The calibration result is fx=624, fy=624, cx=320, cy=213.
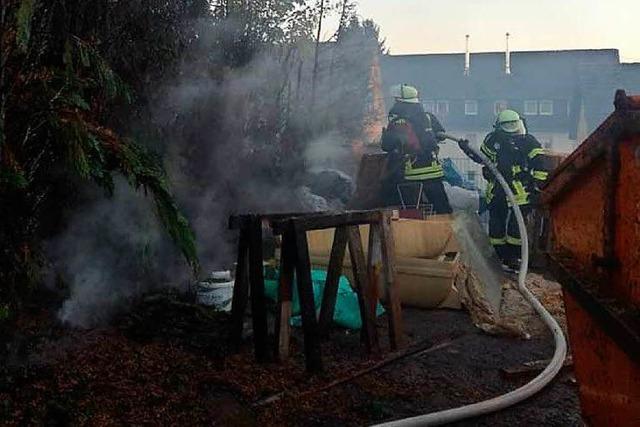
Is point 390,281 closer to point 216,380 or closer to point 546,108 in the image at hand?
Answer: point 216,380

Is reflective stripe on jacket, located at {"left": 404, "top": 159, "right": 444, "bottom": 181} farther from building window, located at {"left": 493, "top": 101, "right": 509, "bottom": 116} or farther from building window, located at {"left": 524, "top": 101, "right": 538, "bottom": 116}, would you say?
building window, located at {"left": 524, "top": 101, "right": 538, "bottom": 116}

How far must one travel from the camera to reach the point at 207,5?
6711 millimetres

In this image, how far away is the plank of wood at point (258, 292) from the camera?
4387 millimetres

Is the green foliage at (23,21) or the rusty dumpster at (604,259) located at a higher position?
the green foliage at (23,21)

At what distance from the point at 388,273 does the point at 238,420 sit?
183cm

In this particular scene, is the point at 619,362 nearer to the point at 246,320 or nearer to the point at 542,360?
the point at 542,360

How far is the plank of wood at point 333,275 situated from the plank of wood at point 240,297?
616 millimetres

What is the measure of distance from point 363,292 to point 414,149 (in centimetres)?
411

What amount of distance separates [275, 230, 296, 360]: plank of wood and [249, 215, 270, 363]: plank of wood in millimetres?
95

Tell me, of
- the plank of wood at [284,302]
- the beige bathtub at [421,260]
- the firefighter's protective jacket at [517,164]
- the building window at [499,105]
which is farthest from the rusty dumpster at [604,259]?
the building window at [499,105]

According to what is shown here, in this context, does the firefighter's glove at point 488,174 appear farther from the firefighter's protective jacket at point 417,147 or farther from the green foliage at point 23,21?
the green foliage at point 23,21

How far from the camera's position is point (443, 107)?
3609cm

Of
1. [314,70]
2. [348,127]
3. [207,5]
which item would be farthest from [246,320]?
[348,127]

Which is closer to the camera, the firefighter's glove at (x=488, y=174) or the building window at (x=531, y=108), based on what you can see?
the firefighter's glove at (x=488, y=174)
